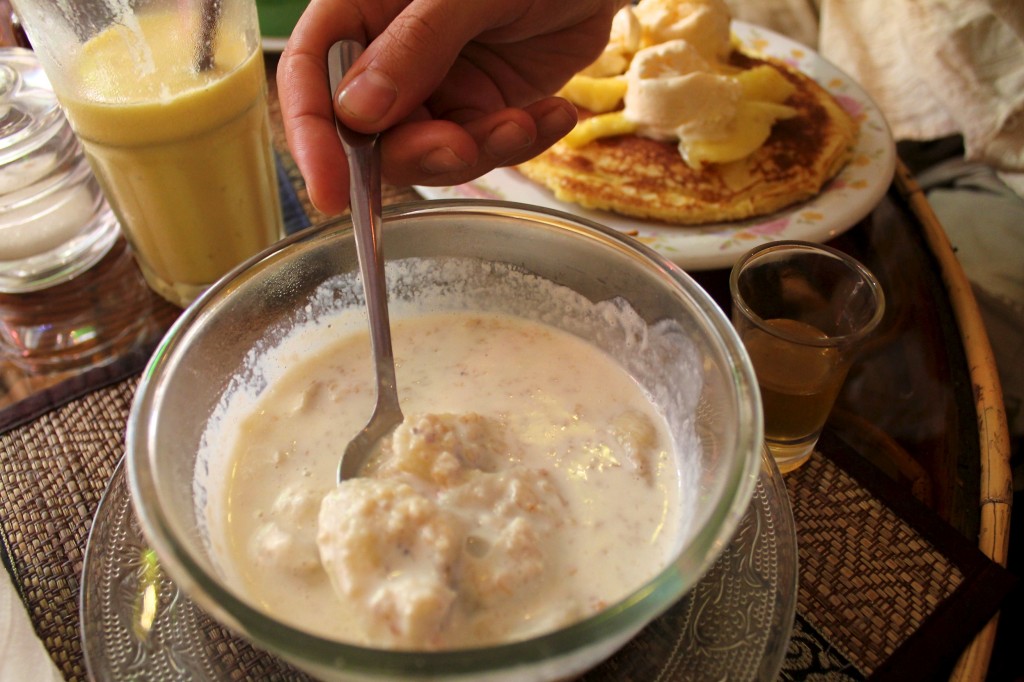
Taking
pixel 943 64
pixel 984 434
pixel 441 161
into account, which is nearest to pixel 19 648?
pixel 441 161

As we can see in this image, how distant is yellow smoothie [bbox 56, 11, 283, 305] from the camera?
1.11 meters

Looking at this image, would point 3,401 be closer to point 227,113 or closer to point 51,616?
point 51,616

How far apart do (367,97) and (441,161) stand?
0.16m

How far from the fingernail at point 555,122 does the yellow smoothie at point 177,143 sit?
0.44 m

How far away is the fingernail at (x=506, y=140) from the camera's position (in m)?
1.14

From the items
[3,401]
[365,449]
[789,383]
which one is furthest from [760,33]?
[3,401]

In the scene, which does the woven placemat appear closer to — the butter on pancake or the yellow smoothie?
the yellow smoothie

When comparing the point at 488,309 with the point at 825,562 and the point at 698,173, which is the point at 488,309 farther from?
the point at 698,173

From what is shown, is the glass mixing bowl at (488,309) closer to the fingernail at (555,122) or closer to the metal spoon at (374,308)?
the metal spoon at (374,308)

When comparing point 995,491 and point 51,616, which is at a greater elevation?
point 51,616

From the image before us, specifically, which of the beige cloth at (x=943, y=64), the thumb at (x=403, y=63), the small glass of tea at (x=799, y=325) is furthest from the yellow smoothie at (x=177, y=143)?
the beige cloth at (x=943, y=64)

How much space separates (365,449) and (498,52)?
0.84 m

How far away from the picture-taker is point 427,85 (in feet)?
3.47

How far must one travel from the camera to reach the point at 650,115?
1562mm
